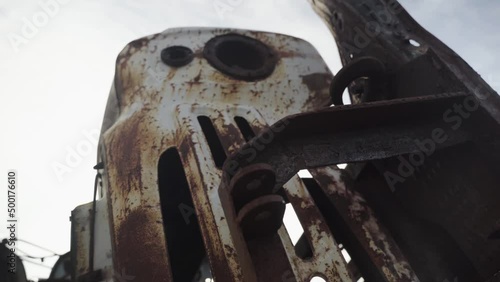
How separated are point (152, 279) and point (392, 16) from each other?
1.44 metres

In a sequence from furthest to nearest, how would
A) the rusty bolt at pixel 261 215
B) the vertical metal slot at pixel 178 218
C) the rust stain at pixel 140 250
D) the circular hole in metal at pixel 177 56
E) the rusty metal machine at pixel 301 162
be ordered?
the circular hole in metal at pixel 177 56 → the vertical metal slot at pixel 178 218 → the rust stain at pixel 140 250 → the rusty metal machine at pixel 301 162 → the rusty bolt at pixel 261 215

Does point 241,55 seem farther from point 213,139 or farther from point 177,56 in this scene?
point 213,139

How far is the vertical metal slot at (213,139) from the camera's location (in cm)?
228

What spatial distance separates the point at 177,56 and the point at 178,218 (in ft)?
3.53

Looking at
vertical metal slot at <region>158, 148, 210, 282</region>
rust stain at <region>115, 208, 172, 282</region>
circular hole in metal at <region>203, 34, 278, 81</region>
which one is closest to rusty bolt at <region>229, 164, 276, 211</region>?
rust stain at <region>115, 208, 172, 282</region>

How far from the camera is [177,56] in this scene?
285 cm

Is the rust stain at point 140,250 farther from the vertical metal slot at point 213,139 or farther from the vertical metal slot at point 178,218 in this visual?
the vertical metal slot at point 213,139

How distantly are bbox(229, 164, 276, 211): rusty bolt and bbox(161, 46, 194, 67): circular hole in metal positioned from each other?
182cm

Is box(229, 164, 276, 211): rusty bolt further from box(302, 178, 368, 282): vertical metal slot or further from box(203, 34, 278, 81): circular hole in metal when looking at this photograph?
box(203, 34, 278, 81): circular hole in metal

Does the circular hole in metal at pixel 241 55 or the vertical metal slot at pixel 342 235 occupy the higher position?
the circular hole in metal at pixel 241 55

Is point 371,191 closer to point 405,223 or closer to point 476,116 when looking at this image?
point 405,223

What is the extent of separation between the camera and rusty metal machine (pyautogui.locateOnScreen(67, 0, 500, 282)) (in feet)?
4.08

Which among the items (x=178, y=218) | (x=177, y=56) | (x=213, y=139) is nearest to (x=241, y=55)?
(x=177, y=56)

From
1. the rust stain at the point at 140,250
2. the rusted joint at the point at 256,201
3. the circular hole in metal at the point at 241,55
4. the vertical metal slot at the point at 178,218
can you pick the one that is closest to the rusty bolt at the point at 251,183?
the rusted joint at the point at 256,201
